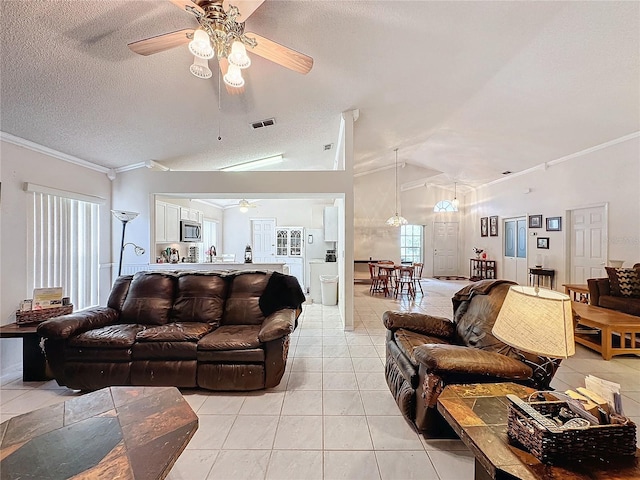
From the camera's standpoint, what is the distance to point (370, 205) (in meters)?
9.06

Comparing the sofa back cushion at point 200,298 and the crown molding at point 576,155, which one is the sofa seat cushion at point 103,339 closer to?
the sofa back cushion at point 200,298

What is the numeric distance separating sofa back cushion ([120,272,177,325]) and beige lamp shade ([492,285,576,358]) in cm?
303

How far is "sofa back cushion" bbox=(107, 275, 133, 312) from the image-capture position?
307 centimetres

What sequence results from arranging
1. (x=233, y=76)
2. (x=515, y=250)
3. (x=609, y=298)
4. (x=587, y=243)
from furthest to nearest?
(x=515, y=250)
(x=587, y=243)
(x=609, y=298)
(x=233, y=76)

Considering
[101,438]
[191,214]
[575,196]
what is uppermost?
[575,196]

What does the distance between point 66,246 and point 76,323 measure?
1.56 m

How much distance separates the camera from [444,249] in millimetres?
9961

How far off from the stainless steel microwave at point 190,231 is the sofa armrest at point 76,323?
2.76m

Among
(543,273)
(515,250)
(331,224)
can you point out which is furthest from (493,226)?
(331,224)

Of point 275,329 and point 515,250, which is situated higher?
point 515,250

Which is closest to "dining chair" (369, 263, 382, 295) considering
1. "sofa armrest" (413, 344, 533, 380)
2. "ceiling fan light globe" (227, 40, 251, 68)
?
"sofa armrest" (413, 344, 533, 380)

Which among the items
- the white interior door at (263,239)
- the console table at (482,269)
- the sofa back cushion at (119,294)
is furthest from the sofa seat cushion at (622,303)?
the white interior door at (263,239)

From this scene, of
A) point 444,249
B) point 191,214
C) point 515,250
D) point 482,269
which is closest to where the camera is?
point 191,214

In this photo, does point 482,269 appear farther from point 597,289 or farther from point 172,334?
point 172,334
